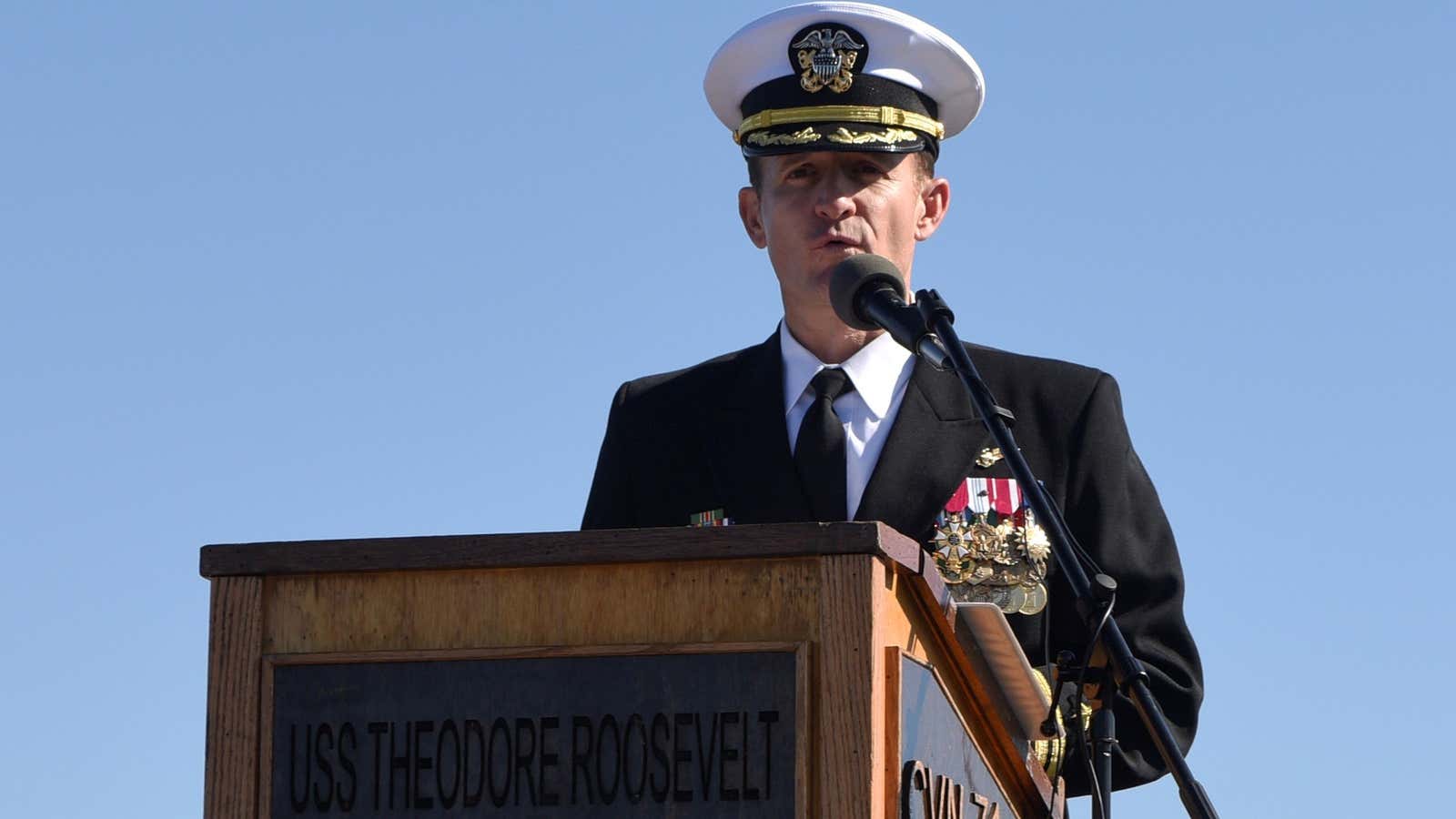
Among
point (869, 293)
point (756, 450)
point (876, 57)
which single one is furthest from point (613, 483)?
point (869, 293)

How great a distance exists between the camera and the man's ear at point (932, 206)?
5215 millimetres

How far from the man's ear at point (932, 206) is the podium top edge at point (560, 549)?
245 cm

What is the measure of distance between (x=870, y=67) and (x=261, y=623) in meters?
2.64

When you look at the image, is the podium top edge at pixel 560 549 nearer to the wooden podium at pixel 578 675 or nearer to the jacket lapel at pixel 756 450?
the wooden podium at pixel 578 675

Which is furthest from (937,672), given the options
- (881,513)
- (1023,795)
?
(881,513)

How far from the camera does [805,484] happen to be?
190 inches

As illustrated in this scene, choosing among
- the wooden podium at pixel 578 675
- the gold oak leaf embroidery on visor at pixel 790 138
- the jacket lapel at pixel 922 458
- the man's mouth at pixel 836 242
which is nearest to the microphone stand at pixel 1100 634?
the wooden podium at pixel 578 675

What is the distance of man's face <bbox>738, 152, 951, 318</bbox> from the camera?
500 cm

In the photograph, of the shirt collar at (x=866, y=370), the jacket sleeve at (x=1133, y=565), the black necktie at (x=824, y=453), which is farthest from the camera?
the shirt collar at (x=866, y=370)

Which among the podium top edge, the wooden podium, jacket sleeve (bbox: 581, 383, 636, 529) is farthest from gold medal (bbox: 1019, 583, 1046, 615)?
the podium top edge

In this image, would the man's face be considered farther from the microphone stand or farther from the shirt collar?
the microphone stand

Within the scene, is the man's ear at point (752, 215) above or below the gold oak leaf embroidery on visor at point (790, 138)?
below

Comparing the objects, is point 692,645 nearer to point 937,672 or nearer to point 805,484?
point 937,672

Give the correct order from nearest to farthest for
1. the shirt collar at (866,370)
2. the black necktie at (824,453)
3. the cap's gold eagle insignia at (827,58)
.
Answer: the black necktie at (824,453), the shirt collar at (866,370), the cap's gold eagle insignia at (827,58)
